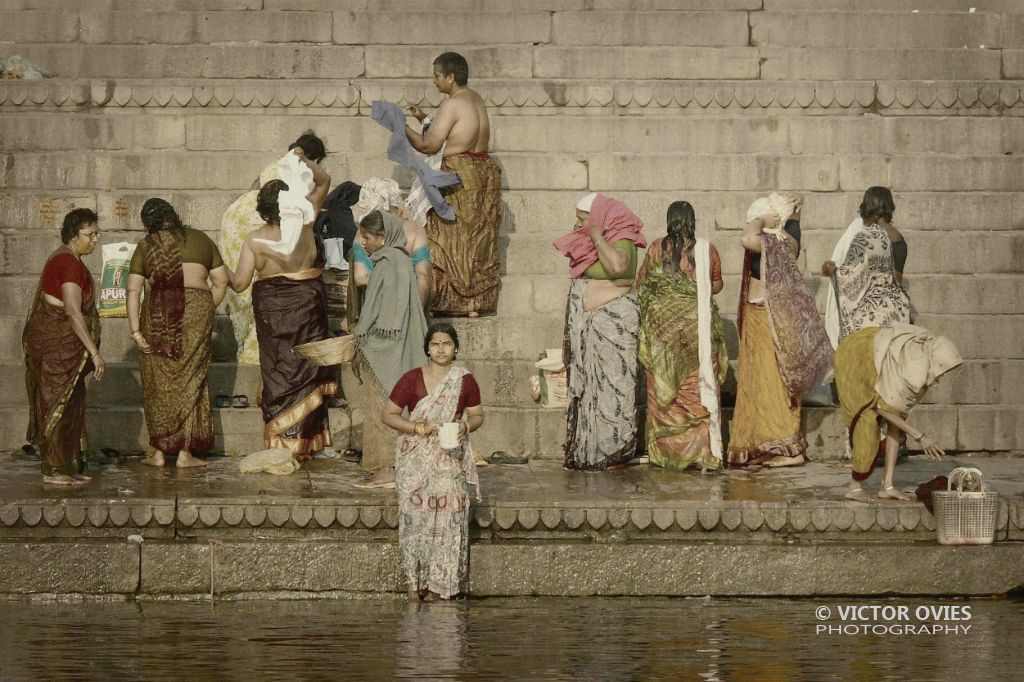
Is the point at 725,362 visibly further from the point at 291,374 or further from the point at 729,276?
the point at 291,374

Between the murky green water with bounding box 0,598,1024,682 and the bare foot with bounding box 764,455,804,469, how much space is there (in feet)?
6.29

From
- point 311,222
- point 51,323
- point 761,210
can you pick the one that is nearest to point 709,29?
point 761,210

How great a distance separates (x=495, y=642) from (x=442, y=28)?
7.29 metres

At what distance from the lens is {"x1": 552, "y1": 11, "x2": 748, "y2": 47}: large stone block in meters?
14.6

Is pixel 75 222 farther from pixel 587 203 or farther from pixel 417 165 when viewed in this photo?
pixel 587 203

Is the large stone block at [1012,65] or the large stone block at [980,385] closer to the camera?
the large stone block at [980,385]

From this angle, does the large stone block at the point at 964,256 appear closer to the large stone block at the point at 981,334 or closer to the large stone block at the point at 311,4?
the large stone block at the point at 981,334

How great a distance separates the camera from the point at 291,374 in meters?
11.3

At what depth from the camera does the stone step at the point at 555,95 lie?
45.5ft

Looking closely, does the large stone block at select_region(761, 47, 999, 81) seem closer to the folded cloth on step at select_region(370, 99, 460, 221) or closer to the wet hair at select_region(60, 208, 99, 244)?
the folded cloth on step at select_region(370, 99, 460, 221)

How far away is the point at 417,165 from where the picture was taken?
1216 centimetres

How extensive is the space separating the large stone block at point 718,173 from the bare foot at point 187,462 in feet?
12.7

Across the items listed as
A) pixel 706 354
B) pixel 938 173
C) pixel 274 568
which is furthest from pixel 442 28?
pixel 274 568

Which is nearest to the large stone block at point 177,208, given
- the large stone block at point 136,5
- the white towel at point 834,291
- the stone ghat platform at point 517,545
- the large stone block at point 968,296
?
the large stone block at point 136,5
